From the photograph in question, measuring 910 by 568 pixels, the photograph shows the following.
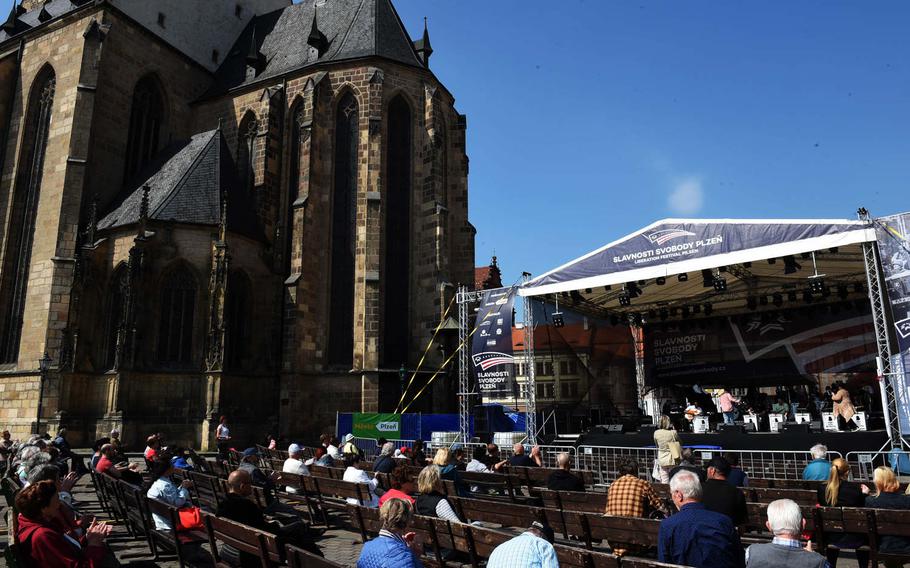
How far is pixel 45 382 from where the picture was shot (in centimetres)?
2161

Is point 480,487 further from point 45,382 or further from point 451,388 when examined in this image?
point 45,382

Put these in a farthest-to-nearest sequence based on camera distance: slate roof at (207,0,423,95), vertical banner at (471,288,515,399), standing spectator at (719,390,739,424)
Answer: slate roof at (207,0,423,95) < vertical banner at (471,288,515,399) < standing spectator at (719,390,739,424)

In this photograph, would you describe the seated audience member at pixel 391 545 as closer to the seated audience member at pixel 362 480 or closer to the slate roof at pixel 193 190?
the seated audience member at pixel 362 480

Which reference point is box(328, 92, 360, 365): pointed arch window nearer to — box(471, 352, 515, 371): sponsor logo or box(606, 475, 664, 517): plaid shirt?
box(471, 352, 515, 371): sponsor logo

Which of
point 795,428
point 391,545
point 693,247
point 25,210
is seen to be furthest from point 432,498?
point 25,210

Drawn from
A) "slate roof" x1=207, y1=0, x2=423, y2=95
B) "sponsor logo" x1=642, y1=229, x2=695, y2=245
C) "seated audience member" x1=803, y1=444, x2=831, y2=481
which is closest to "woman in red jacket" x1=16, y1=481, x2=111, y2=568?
"seated audience member" x1=803, y1=444, x2=831, y2=481

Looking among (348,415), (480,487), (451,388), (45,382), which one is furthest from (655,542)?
(45,382)

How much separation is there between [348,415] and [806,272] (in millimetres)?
13710

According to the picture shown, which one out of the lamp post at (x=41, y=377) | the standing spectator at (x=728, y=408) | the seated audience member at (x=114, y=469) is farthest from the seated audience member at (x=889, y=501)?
the lamp post at (x=41, y=377)

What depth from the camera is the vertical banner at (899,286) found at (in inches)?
467

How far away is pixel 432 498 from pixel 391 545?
201cm

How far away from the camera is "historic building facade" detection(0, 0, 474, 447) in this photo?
22250 millimetres

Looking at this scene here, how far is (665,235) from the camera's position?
14.6 meters

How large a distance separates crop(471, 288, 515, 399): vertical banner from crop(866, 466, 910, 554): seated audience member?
11.3 metres
